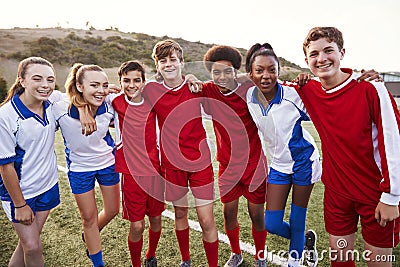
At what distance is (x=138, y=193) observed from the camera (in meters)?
2.96

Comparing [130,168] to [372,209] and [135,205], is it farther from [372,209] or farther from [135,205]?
[372,209]

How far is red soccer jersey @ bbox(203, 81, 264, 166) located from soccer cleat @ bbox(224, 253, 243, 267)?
0.93m

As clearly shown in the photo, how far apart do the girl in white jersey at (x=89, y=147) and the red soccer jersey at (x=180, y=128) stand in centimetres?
50

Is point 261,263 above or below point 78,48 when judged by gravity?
below

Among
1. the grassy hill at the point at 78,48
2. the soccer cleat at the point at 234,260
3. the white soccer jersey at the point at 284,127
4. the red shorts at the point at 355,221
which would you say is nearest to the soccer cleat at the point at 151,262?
the soccer cleat at the point at 234,260

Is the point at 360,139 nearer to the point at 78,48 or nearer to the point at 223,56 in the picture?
the point at 223,56

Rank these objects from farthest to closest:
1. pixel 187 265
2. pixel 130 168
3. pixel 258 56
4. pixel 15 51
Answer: pixel 15 51
pixel 187 265
pixel 130 168
pixel 258 56

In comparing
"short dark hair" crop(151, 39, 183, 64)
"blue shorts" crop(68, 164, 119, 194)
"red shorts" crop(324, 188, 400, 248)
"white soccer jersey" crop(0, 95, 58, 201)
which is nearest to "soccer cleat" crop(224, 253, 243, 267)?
"red shorts" crop(324, 188, 400, 248)

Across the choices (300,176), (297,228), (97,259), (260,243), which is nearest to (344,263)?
(297,228)

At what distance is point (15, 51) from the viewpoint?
1426 inches

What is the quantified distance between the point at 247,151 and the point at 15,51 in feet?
130

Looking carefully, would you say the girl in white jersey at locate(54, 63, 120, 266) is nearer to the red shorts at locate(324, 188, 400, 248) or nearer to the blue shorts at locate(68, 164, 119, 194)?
the blue shorts at locate(68, 164, 119, 194)

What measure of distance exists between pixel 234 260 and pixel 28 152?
2.06 meters

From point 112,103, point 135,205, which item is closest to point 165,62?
point 112,103
